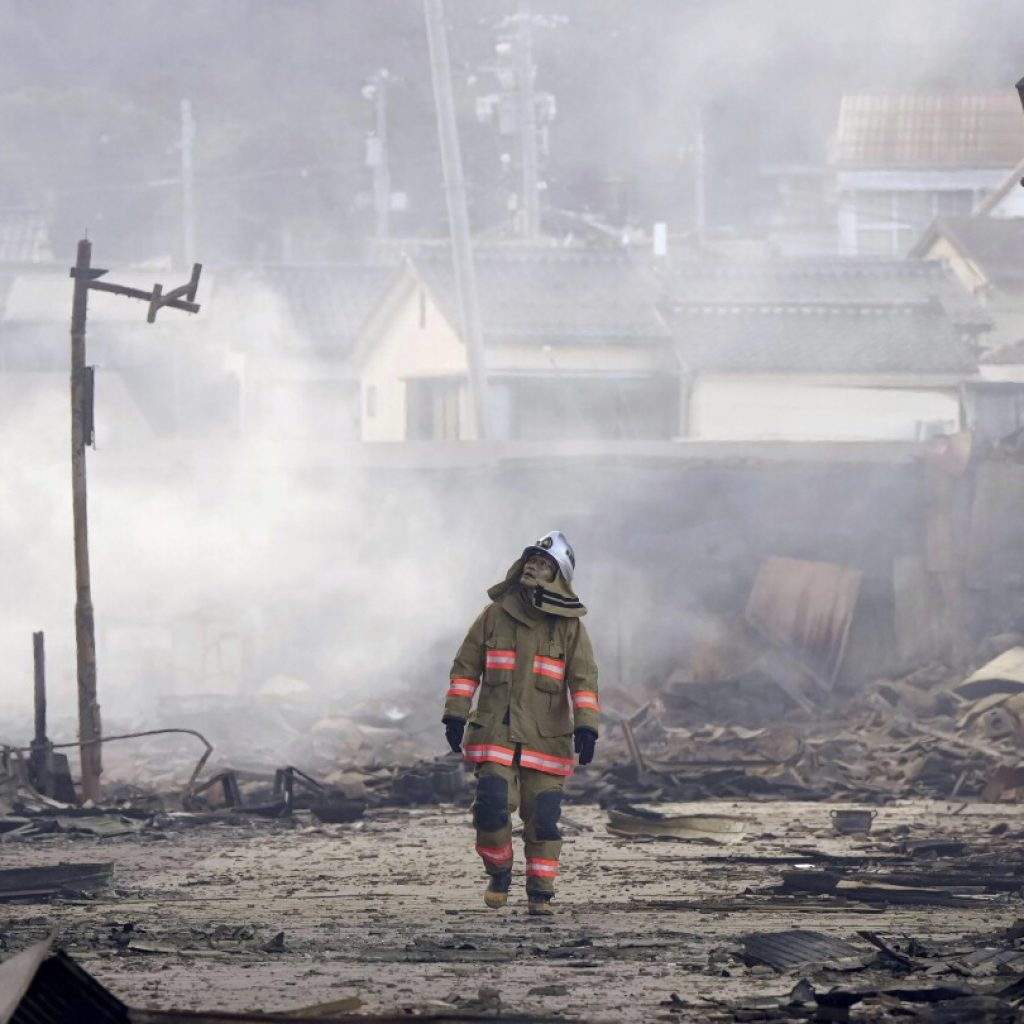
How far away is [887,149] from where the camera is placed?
165 feet

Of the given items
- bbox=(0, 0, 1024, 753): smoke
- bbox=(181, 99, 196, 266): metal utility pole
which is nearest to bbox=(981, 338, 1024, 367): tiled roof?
bbox=(0, 0, 1024, 753): smoke

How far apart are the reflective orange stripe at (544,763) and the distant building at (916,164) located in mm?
43279

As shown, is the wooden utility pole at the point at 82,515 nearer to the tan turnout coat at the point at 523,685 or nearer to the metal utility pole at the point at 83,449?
the metal utility pole at the point at 83,449

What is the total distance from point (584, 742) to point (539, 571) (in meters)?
0.70

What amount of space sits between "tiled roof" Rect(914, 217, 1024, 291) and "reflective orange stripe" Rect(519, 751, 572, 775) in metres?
32.7

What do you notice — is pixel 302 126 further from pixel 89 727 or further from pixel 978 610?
pixel 89 727

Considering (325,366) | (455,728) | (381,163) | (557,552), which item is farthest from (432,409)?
(455,728)

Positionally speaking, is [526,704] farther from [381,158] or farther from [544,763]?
[381,158]

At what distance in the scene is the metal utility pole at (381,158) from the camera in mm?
50469

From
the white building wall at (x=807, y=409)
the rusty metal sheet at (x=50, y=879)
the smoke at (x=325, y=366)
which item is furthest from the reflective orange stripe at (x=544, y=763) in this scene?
the white building wall at (x=807, y=409)

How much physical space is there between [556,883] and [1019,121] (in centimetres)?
4607

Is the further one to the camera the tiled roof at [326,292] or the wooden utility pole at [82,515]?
the tiled roof at [326,292]

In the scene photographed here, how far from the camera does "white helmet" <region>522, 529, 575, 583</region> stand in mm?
7535

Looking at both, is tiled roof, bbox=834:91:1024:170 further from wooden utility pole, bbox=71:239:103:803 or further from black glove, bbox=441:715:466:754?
black glove, bbox=441:715:466:754
